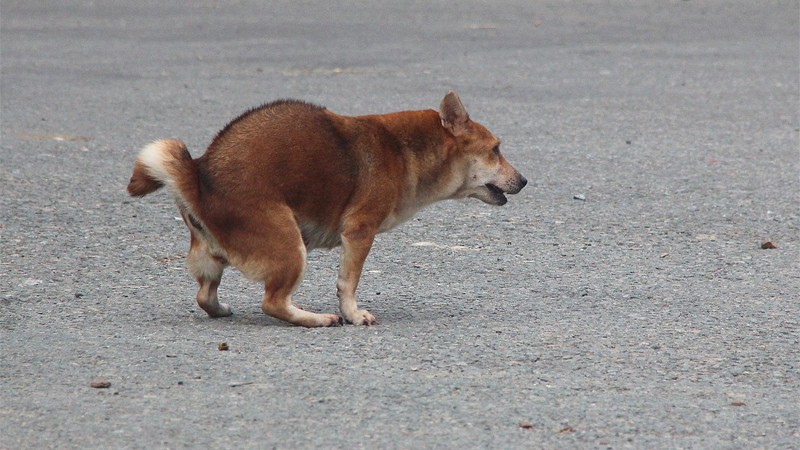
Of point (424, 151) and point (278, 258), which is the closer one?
point (278, 258)

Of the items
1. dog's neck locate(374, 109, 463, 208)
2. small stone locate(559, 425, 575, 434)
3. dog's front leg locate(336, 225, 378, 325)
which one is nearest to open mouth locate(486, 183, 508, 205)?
dog's neck locate(374, 109, 463, 208)

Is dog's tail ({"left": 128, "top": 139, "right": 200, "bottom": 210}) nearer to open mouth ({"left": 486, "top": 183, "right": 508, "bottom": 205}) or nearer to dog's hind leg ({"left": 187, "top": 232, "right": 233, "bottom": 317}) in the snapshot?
dog's hind leg ({"left": 187, "top": 232, "right": 233, "bottom": 317})

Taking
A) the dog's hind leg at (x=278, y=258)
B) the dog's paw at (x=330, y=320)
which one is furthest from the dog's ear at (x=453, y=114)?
the dog's paw at (x=330, y=320)

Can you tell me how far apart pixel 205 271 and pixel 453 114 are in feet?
4.32

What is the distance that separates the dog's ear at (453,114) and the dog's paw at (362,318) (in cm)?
96

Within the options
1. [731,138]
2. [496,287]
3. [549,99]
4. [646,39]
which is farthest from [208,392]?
[646,39]

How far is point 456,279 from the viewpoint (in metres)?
6.66

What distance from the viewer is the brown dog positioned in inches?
216

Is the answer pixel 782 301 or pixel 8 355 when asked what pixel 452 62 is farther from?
pixel 8 355

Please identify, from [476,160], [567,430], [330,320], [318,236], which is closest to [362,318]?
[330,320]

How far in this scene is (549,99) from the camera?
41.5ft

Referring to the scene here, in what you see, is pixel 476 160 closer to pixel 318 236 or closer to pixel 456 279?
pixel 456 279

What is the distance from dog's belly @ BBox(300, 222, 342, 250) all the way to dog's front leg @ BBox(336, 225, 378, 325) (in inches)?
3.5

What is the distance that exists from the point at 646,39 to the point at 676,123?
594cm
